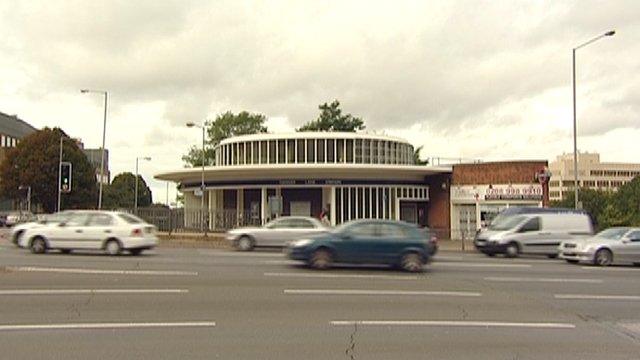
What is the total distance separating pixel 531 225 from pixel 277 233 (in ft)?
32.0

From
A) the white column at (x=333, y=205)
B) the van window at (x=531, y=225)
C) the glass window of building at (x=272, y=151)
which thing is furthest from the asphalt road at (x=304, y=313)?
the glass window of building at (x=272, y=151)

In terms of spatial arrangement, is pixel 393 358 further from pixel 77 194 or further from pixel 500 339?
pixel 77 194

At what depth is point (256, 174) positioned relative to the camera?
49281 mm

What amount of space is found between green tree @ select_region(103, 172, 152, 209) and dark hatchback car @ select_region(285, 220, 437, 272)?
82.6 meters

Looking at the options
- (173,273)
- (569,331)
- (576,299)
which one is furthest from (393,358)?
(173,273)

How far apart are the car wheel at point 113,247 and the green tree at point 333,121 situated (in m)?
67.4

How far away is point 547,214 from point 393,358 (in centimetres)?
2063

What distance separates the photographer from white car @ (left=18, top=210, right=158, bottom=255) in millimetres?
21859

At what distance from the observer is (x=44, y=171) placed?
73.2 meters

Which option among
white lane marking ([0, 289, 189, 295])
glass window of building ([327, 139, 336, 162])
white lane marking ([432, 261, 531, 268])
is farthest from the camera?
glass window of building ([327, 139, 336, 162])

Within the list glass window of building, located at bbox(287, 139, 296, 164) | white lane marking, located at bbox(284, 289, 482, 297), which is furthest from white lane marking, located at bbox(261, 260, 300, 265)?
glass window of building, located at bbox(287, 139, 296, 164)

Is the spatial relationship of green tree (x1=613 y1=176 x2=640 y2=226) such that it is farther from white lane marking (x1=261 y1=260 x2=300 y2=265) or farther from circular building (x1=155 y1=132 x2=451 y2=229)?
white lane marking (x1=261 y1=260 x2=300 y2=265)

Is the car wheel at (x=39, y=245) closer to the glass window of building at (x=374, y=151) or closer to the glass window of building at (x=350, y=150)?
the glass window of building at (x=350, y=150)

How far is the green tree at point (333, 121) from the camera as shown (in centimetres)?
8881
